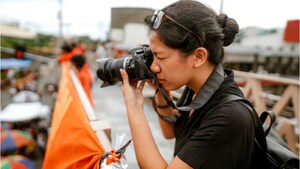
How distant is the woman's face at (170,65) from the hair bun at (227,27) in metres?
0.19

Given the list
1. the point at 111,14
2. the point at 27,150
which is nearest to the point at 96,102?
the point at 27,150

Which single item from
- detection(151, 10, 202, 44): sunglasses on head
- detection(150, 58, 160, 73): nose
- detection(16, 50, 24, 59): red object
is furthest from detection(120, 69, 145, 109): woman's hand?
detection(16, 50, 24, 59): red object

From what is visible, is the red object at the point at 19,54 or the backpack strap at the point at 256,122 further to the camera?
the red object at the point at 19,54

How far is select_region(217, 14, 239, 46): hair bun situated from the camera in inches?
37.1

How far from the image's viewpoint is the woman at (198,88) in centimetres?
76

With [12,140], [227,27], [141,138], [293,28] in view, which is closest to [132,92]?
[141,138]

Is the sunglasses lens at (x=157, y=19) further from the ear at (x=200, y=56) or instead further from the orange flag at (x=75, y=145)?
the orange flag at (x=75, y=145)

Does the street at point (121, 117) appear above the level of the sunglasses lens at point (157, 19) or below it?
below

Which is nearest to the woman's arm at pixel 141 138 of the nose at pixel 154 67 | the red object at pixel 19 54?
the nose at pixel 154 67

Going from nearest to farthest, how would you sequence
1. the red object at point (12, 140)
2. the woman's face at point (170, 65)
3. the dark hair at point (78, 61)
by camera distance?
the woman's face at point (170, 65) → the red object at point (12, 140) → the dark hair at point (78, 61)

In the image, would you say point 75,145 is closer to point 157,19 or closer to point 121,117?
point 157,19

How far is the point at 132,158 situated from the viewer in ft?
3.67

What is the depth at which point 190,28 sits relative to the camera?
32.8 inches

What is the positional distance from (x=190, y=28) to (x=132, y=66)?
28 cm
